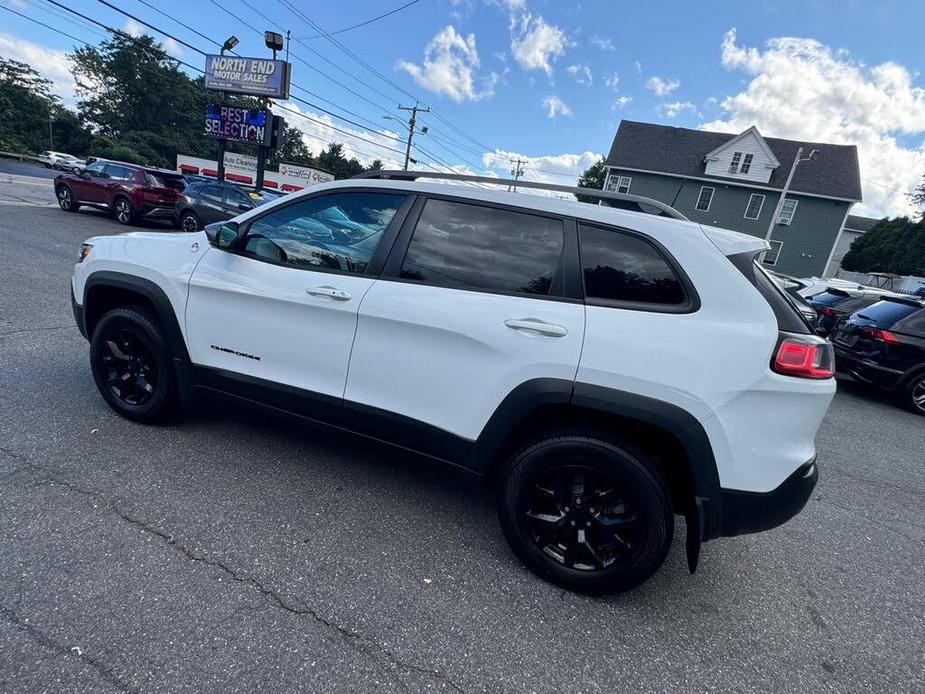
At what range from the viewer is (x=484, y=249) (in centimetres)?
246

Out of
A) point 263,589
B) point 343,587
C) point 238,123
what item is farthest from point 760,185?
point 263,589

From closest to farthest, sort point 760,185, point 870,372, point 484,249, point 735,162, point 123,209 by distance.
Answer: point 484,249 → point 870,372 → point 123,209 → point 760,185 → point 735,162

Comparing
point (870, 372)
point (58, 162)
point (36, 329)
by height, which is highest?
point (870, 372)

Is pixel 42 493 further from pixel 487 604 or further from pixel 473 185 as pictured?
pixel 473 185

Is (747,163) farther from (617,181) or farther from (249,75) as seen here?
(249,75)

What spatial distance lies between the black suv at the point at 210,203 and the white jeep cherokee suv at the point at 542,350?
12292 millimetres

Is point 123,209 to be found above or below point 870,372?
below

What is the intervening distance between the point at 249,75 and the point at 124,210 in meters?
9.19

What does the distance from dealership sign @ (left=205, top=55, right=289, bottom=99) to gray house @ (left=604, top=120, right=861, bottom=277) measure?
→ 22.4 meters

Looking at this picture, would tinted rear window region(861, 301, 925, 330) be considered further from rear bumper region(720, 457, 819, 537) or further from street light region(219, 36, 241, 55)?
street light region(219, 36, 241, 55)

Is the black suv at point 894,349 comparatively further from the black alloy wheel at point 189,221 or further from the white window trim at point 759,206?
the white window trim at point 759,206

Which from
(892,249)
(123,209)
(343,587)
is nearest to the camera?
(343,587)

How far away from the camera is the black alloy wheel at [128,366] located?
3.23m

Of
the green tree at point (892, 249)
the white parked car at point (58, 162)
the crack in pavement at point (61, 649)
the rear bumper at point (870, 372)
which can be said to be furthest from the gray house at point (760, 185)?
the white parked car at point (58, 162)
